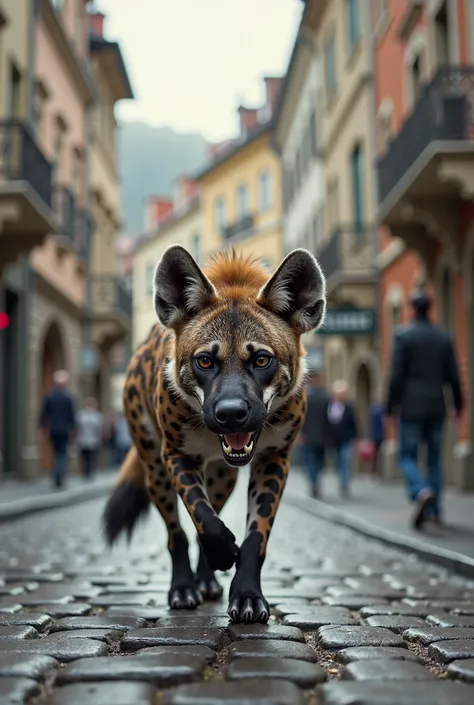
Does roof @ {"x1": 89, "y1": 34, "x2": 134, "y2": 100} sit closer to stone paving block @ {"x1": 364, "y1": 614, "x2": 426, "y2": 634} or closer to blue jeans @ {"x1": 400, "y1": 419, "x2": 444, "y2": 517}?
blue jeans @ {"x1": 400, "y1": 419, "x2": 444, "y2": 517}

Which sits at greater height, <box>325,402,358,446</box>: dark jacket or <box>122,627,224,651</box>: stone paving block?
<box>325,402,358,446</box>: dark jacket

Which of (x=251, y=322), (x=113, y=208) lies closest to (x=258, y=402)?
(x=251, y=322)

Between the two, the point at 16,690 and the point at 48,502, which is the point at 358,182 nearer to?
the point at 48,502

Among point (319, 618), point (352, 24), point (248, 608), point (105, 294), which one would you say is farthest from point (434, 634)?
point (105, 294)

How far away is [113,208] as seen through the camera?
38.8m

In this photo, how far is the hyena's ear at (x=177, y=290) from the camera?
15.0 feet

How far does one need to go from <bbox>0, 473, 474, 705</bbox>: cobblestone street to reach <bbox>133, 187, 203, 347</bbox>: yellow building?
152 feet

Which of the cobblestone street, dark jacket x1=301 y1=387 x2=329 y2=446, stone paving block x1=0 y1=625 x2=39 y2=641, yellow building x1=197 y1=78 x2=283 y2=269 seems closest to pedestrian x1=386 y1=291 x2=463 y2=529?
the cobblestone street

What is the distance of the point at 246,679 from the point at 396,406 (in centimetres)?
690

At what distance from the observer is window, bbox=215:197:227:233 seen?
5269 centimetres

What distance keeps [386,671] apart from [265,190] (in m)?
45.7

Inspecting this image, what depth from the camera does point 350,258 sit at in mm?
25656

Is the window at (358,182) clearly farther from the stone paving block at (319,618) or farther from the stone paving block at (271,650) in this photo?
the stone paving block at (271,650)

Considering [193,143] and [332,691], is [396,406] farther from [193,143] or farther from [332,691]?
[193,143]
